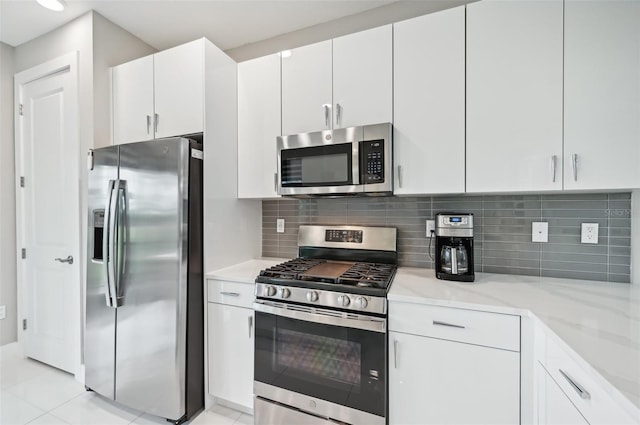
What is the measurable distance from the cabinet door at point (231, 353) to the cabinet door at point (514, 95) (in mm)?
1609

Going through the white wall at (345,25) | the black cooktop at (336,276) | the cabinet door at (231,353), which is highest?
the white wall at (345,25)

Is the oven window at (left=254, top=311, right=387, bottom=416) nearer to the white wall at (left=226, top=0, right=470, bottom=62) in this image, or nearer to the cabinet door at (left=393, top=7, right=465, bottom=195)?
the cabinet door at (left=393, top=7, right=465, bottom=195)

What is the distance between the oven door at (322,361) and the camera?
1.42m

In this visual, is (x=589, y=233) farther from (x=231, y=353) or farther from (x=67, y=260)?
(x=67, y=260)

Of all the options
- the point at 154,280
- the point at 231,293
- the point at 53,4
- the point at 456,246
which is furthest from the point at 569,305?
the point at 53,4

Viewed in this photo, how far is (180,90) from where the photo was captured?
1985mm

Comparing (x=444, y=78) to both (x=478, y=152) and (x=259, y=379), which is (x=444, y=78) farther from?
(x=259, y=379)

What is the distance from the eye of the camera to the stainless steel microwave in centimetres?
169

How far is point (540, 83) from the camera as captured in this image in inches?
56.7

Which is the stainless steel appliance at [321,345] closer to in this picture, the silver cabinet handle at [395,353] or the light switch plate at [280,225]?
the silver cabinet handle at [395,353]

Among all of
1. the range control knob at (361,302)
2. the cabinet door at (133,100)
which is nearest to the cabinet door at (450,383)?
the range control knob at (361,302)

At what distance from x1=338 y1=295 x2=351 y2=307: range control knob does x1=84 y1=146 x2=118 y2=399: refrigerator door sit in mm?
1539

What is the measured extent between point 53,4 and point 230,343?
2665mm

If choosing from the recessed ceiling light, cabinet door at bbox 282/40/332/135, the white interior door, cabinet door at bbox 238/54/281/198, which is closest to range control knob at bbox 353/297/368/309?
cabinet door at bbox 238/54/281/198
